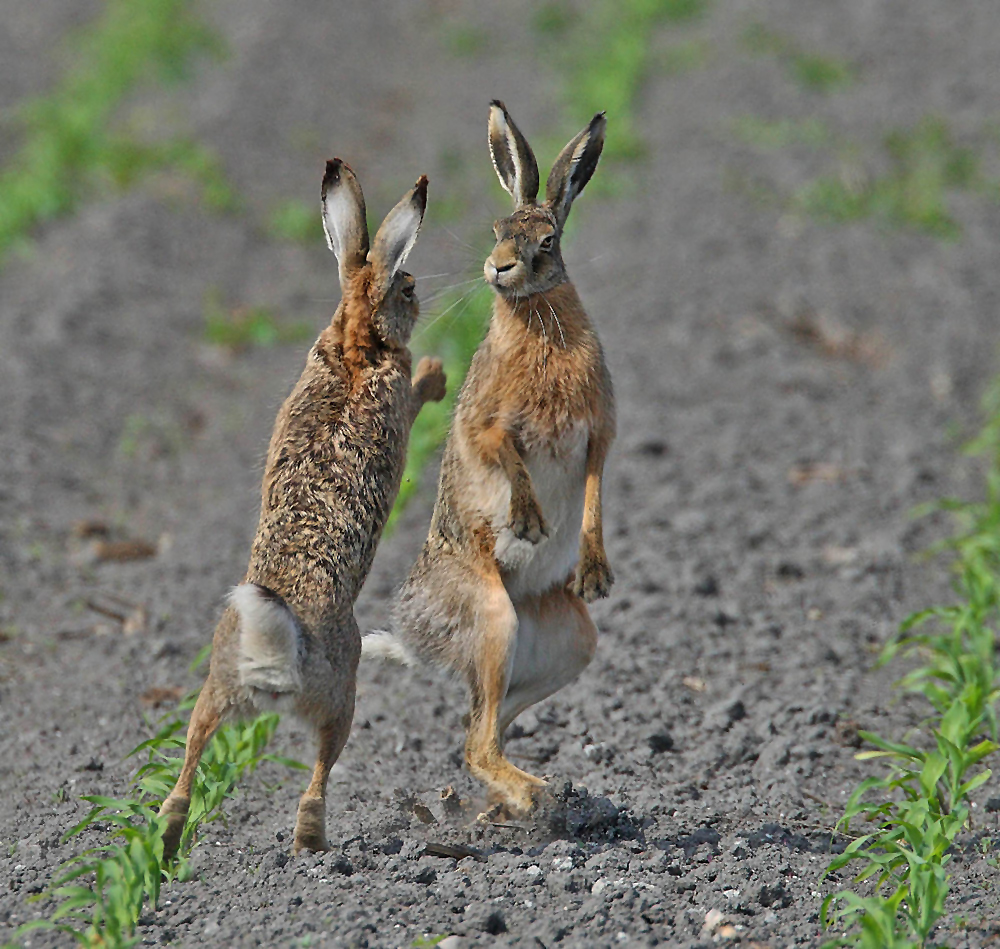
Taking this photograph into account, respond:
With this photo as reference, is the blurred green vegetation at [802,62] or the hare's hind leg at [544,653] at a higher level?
the blurred green vegetation at [802,62]

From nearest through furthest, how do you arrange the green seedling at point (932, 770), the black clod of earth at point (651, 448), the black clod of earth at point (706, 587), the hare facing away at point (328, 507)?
the green seedling at point (932, 770)
the hare facing away at point (328, 507)
the black clod of earth at point (706, 587)
the black clod of earth at point (651, 448)

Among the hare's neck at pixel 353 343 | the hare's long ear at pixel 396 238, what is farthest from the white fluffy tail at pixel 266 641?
the hare's long ear at pixel 396 238

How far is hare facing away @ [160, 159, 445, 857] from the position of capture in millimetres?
4012

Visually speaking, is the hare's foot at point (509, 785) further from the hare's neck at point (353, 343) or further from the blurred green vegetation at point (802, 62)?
the blurred green vegetation at point (802, 62)

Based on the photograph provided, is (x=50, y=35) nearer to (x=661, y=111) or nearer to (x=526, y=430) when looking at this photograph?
(x=661, y=111)

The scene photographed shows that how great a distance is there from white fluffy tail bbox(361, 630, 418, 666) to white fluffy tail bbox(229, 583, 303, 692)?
1032mm

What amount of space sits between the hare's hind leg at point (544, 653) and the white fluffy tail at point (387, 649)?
15.4 inches

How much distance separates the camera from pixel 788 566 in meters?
6.92

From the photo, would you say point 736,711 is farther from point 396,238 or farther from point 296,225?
point 296,225

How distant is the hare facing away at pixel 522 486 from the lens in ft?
15.1

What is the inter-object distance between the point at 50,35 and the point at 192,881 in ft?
53.9

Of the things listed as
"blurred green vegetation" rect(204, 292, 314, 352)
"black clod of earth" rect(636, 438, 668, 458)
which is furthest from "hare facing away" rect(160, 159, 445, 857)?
"blurred green vegetation" rect(204, 292, 314, 352)

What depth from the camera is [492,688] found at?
4.64 metres

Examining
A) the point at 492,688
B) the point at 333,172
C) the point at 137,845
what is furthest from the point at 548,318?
the point at 137,845
